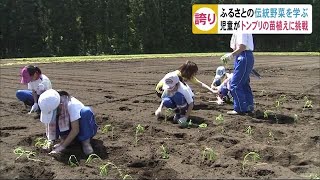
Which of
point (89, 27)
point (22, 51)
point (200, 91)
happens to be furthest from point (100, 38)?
point (200, 91)

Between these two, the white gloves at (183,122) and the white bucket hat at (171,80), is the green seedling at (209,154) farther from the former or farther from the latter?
the white bucket hat at (171,80)

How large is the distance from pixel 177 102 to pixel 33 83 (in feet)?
8.72

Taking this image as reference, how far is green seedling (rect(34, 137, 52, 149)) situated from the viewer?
576 centimetres

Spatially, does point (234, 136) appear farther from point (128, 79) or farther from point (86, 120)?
point (128, 79)

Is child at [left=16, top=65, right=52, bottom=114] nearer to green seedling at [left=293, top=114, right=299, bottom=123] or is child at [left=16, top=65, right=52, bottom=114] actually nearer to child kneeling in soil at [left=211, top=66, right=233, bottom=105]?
child kneeling in soil at [left=211, top=66, right=233, bottom=105]

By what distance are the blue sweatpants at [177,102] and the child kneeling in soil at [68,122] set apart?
2214mm

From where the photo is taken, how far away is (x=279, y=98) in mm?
10547

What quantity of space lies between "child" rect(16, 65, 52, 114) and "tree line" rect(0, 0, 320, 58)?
37.6m

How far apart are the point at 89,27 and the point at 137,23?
227 inches

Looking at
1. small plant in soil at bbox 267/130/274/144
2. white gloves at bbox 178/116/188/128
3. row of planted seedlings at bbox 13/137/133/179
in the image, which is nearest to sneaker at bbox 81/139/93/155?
row of planted seedlings at bbox 13/137/133/179

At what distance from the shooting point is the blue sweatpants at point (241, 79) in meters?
8.41

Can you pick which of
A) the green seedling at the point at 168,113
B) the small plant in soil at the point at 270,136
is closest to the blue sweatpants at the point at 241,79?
the green seedling at the point at 168,113

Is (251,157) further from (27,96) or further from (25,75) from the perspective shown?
(27,96)

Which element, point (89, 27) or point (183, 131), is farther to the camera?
point (89, 27)
